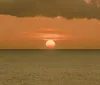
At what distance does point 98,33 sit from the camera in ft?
5.72

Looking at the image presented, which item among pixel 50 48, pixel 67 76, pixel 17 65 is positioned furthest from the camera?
pixel 50 48

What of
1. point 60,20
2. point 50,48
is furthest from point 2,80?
point 60,20

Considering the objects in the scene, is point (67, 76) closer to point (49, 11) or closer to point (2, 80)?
point (2, 80)

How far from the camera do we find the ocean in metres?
1.34

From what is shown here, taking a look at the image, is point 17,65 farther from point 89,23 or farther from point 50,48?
point 89,23

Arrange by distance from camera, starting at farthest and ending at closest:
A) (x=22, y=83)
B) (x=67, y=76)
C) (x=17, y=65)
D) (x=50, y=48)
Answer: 1. (x=50, y=48)
2. (x=17, y=65)
3. (x=67, y=76)
4. (x=22, y=83)

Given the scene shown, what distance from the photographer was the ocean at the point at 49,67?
1338 mm

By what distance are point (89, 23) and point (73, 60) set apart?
250 mm

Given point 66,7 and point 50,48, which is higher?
point 66,7

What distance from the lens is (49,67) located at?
155 centimetres

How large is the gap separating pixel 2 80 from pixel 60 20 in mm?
576

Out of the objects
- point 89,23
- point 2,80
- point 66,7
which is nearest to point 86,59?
point 89,23

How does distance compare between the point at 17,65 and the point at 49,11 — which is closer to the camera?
the point at 17,65

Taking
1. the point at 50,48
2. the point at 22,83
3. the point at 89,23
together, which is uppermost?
the point at 89,23
